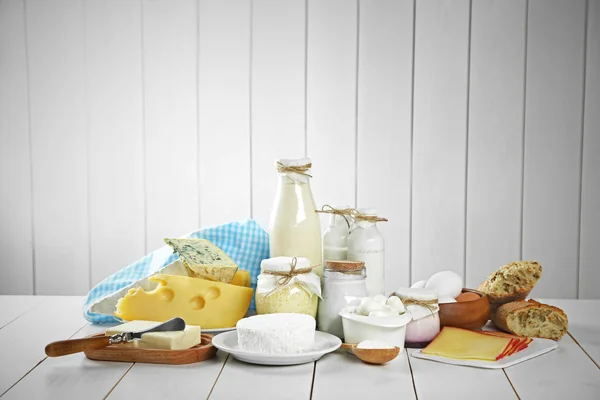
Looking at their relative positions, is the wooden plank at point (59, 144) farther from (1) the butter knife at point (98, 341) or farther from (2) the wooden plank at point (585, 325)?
(2) the wooden plank at point (585, 325)

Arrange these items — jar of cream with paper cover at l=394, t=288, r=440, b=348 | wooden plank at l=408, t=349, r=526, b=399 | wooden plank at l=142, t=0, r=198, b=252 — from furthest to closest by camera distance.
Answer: wooden plank at l=142, t=0, r=198, b=252 → jar of cream with paper cover at l=394, t=288, r=440, b=348 → wooden plank at l=408, t=349, r=526, b=399

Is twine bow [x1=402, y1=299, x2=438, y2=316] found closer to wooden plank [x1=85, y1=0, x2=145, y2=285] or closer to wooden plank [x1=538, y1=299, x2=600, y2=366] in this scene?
wooden plank [x1=538, y1=299, x2=600, y2=366]

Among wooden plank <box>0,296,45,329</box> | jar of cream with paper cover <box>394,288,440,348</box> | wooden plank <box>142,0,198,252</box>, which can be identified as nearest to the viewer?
jar of cream with paper cover <box>394,288,440,348</box>

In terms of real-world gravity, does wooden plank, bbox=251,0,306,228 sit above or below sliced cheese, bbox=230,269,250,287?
above

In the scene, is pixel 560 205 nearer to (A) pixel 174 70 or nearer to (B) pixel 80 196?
(A) pixel 174 70

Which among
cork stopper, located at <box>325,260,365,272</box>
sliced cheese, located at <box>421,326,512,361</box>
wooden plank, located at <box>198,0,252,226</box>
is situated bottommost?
sliced cheese, located at <box>421,326,512,361</box>

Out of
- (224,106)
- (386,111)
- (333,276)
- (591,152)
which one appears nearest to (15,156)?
(224,106)

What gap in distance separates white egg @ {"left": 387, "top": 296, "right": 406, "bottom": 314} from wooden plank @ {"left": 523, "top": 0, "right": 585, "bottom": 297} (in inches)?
55.2

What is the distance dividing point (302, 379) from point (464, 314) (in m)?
0.38

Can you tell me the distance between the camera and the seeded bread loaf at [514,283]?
4.14ft

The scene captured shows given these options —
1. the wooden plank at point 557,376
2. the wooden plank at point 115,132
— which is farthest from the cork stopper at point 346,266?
the wooden plank at point 115,132

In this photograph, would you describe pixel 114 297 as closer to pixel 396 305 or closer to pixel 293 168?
pixel 293 168

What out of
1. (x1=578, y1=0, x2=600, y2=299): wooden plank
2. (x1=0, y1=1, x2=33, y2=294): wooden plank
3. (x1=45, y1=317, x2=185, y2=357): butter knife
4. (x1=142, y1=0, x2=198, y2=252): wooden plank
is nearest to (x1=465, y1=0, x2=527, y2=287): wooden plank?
(x1=578, y1=0, x2=600, y2=299): wooden plank

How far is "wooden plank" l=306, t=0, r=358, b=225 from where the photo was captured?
238 centimetres
